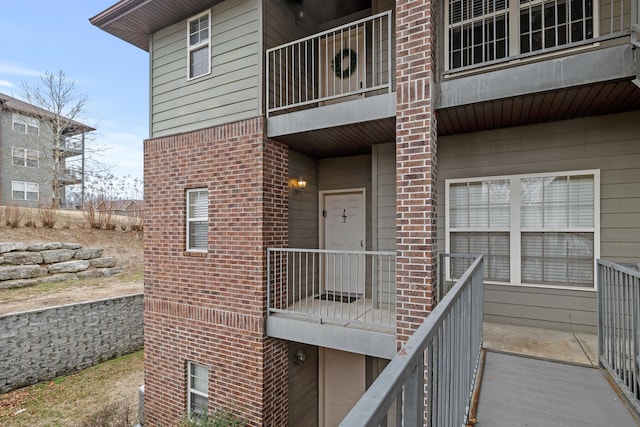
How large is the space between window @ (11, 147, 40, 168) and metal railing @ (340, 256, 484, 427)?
79.8 feet

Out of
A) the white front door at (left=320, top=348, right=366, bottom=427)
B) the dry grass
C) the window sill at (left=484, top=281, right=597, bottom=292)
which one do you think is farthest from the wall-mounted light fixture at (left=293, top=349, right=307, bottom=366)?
the dry grass

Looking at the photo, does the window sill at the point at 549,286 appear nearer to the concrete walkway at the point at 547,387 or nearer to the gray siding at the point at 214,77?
the concrete walkway at the point at 547,387

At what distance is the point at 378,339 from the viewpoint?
4453 millimetres

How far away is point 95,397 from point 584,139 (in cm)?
1090

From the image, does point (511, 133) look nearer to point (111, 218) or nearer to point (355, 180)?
point (355, 180)

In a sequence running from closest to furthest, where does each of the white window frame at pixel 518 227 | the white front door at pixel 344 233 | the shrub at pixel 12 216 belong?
the white window frame at pixel 518 227, the white front door at pixel 344 233, the shrub at pixel 12 216

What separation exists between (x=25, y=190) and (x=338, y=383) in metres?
21.8

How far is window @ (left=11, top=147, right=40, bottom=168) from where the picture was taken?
60.4ft

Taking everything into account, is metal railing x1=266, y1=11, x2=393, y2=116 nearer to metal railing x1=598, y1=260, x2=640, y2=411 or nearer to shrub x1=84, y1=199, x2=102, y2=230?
metal railing x1=598, y1=260, x2=640, y2=411

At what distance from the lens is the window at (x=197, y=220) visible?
5938 mm

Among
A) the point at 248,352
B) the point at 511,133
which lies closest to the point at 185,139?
the point at 248,352

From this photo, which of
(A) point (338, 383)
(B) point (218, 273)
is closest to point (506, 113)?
(B) point (218, 273)

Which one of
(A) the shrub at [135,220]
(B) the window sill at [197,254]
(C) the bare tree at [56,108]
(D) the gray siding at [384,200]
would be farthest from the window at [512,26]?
(C) the bare tree at [56,108]

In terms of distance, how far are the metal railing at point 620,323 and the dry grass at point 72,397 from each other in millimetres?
8591
